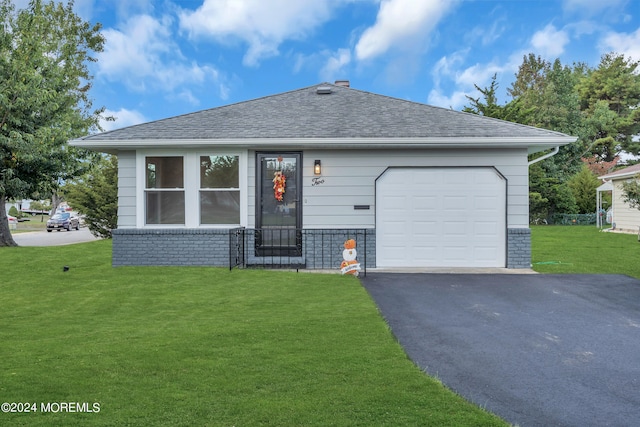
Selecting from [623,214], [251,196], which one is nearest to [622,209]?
[623,214]

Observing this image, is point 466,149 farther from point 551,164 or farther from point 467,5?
point 551,164

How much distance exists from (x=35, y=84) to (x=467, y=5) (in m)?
17.5

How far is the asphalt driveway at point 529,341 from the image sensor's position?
3.05 meters

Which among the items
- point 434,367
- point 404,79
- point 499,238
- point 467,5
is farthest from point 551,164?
point 434,367

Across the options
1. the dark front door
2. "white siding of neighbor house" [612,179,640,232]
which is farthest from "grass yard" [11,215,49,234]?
"white siding of neighbor house" [612,179,640,232]

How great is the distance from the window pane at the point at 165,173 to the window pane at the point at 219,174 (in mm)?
492

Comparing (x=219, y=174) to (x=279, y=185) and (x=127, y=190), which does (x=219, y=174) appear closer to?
(x=279, y=185)

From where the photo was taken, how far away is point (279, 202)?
937 cm

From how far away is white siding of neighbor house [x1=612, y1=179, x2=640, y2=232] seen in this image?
18609 mm

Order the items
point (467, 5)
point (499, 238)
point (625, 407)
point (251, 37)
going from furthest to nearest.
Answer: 1. point (251, 37)
2. point (467, 5)
3. point (499, 238)
4. point (625, 407)

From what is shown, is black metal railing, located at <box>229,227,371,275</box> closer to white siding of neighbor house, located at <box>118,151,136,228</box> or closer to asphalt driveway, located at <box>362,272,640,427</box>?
asphalt driveway, located at <box>362,272,640,427</box>

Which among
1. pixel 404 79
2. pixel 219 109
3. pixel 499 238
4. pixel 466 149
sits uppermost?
pixel 404 79

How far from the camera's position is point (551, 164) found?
2834cm

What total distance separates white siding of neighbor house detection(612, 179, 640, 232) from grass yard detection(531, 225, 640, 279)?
7.52ft
